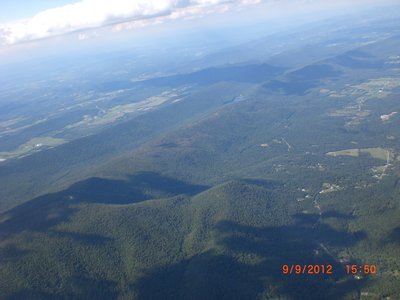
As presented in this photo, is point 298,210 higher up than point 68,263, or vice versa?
point 68,263

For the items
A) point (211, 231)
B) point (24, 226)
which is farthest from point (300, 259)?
point (24, 226)

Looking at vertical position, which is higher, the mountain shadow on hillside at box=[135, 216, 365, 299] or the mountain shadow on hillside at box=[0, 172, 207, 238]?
the mountain shadow on hillside at box=[0, 172, 207, 238]

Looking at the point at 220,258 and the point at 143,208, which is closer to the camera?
the point at 220,258

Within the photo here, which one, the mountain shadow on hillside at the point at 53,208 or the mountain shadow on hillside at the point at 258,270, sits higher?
the mountain shadow on hillside at the point at 53,208

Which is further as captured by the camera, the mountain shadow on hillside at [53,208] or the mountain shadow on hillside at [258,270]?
the mountain shadow on hillside at [53,208]

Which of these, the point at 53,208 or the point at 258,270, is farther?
the point at 53,208

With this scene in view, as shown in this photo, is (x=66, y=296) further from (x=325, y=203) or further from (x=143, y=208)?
(x=325, y=203)

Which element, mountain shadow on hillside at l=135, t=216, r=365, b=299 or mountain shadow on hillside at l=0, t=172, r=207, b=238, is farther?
mountain shadow on hillside at l=0, t=172, r=207, b=238

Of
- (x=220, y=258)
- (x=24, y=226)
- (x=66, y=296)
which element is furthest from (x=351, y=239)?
(x=24, y=226)

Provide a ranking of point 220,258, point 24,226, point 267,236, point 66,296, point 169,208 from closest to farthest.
→ point 66,296
point 220,258
point 267,236
point 24,226
point 169,208

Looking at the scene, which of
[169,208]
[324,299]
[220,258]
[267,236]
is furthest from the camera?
[169,208]

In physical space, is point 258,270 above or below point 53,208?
below
